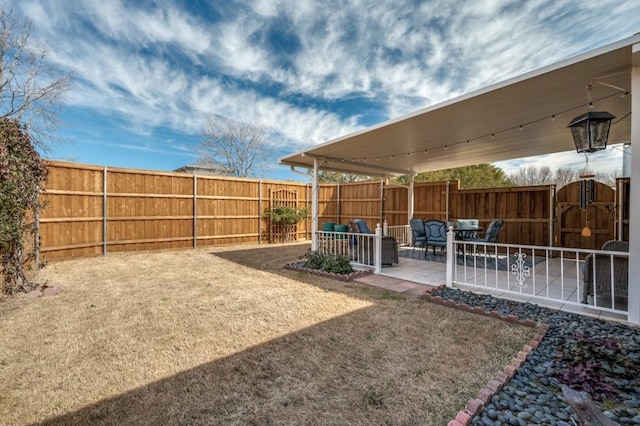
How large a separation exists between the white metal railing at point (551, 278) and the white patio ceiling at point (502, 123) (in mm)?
1899

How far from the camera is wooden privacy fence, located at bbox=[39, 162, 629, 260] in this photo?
22.8 ft

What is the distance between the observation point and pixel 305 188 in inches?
475

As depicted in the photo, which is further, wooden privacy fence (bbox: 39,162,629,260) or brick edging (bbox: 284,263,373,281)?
wooden privacy fence (bbox: 39,162,629,260)

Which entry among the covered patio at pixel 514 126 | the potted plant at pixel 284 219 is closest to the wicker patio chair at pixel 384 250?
the covered patio at pixel 514 126

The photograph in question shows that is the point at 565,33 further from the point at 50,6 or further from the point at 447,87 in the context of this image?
the point at 50,6

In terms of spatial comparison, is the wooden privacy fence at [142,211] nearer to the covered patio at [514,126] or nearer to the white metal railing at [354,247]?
the covered patio at [514,126]

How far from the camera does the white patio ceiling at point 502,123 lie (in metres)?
3.09

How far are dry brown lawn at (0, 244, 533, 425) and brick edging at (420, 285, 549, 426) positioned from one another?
11cm

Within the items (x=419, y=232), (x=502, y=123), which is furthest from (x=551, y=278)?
(x=419, y=232)

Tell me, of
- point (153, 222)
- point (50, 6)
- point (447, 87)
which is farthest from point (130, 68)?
point (447, 87)

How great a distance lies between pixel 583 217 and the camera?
6910 mm

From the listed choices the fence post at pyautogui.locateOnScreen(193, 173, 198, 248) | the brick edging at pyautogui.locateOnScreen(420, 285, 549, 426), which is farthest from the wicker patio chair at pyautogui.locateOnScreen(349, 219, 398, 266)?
the fence post at pyautogui.locateOnScreen(193, 173, 198, 248)

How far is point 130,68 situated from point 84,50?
1305 mm

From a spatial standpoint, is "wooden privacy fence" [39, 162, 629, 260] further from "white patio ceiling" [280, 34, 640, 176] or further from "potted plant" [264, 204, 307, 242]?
"white patio ceiling" [280, 34, 640, 176]
